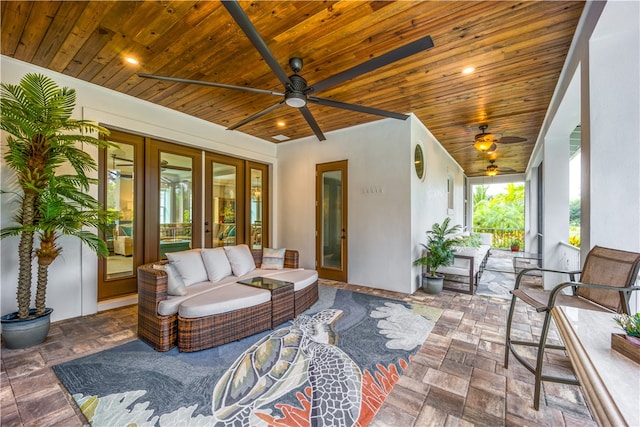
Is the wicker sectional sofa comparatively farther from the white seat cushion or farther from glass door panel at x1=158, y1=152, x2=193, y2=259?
glass door panel at x1=158, y1=152, x2=193, y2=259

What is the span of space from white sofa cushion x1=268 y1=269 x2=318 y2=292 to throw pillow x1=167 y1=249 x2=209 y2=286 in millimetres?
846

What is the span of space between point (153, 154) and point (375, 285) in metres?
4.20

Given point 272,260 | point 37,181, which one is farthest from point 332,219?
point 37,181

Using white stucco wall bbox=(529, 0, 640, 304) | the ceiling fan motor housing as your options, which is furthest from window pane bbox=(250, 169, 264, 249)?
white stucco wall bbox=(529, 0, 640, 304)

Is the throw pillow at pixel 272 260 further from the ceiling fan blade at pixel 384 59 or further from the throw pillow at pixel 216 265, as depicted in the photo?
the ceiling fan blade at pixel 384 59

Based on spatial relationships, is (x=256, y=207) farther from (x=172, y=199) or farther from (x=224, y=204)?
(x=172, y=199)

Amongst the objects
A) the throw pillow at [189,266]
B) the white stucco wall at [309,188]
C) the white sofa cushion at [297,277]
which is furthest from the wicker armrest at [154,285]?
the white stucco wall at [309,188]

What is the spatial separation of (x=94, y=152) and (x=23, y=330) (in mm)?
2098

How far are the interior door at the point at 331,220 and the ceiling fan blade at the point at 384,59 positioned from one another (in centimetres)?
271

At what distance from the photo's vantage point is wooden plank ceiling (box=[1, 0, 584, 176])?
2.05 m

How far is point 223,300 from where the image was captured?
8.38 feet

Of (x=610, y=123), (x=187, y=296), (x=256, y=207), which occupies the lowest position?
(x=187, y=296)

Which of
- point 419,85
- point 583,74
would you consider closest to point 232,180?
point 419,85

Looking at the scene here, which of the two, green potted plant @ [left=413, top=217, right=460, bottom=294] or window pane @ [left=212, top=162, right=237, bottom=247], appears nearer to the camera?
green potted plant @ [left=413, top=217, right=460, bottom=294]
